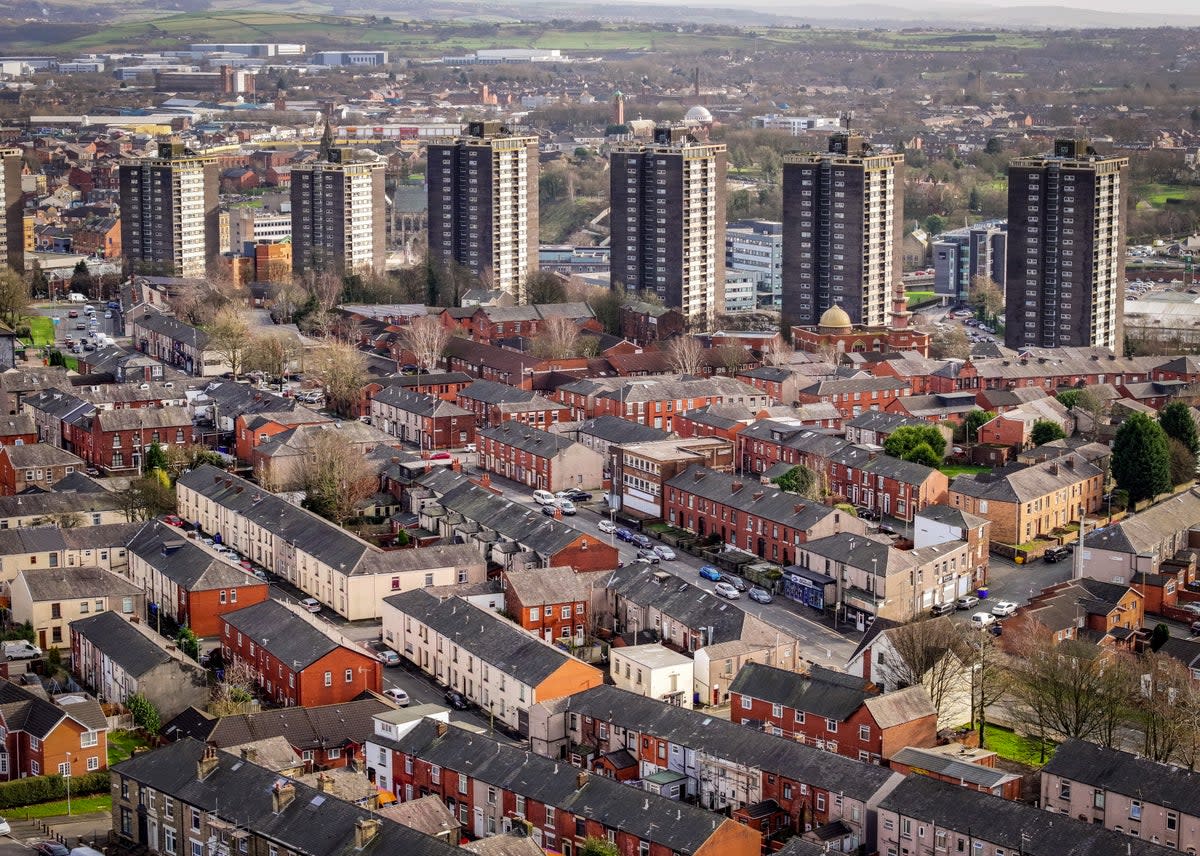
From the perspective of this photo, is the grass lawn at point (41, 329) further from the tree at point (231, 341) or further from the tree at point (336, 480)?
the tree at point (336, 480)

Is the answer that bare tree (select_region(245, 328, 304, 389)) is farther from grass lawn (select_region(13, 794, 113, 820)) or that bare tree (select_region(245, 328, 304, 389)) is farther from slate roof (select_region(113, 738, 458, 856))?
slate roof (select_region(113, 738, 458, 856))

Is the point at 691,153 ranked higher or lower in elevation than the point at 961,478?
higher

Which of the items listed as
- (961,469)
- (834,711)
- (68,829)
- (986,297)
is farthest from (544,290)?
(68,829)

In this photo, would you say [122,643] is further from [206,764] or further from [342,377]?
[342,377]

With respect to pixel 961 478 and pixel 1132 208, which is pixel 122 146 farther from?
pixel 961 478

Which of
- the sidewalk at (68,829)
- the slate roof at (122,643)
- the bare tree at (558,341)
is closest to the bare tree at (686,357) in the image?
the bare tree at (558,341)

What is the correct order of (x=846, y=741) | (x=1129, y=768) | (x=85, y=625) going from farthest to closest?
(x=85, y=625) < (x=846, y=741) < (x=1129, y=768)

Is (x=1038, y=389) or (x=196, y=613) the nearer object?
(x=196, y=613)

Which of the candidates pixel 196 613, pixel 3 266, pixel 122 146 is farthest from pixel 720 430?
pixel 122 146
